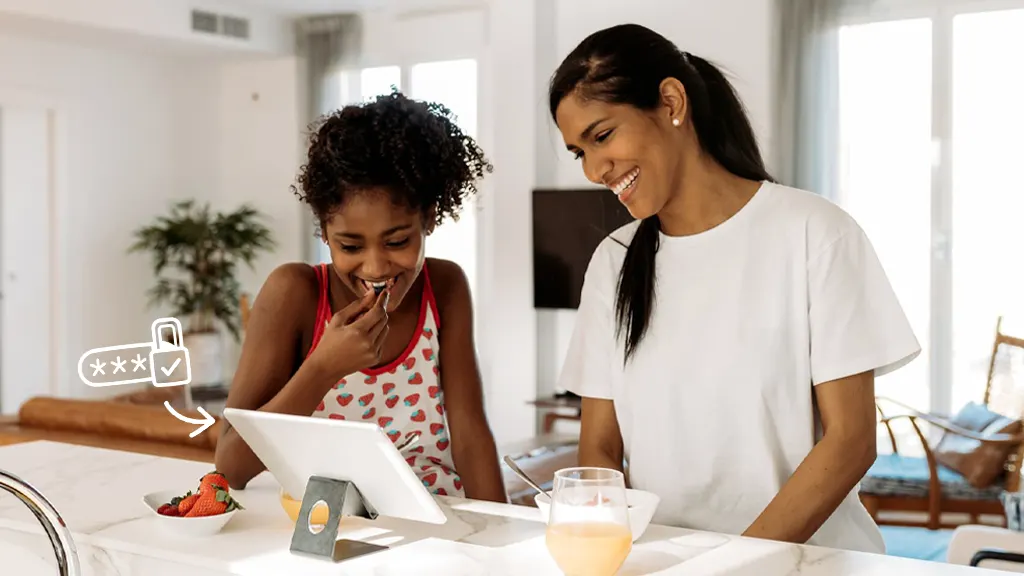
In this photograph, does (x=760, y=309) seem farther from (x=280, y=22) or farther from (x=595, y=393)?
(x=280, y=22)

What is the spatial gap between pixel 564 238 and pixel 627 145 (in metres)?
4.59

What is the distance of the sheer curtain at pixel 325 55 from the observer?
7.86 metres

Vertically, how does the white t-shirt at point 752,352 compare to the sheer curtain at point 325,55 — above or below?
below

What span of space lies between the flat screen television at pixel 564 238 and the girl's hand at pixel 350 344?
176 inches

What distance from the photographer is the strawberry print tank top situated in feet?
5.80

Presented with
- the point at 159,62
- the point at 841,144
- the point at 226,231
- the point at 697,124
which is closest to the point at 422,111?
the point at 697,124

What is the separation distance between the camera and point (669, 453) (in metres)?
1.70

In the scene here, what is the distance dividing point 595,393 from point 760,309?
325mm

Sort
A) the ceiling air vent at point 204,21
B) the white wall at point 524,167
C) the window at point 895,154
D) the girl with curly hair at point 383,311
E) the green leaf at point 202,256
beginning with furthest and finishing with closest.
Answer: the green leaf at point 202,256 → the ceiling air vent at point 204,21 → the white wall at point 524,167 → the window at point 895,154 → the girl with curly hair at point 383,311

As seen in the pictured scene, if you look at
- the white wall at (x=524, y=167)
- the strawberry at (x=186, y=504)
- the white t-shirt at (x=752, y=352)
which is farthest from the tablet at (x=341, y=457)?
the white wall at (x=524, y=167)

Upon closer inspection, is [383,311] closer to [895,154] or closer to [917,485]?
[917,485]

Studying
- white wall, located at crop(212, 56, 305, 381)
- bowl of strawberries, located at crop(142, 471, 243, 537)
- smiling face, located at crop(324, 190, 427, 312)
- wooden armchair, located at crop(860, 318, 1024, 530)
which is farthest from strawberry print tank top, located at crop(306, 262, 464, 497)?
white wall, located at crop(212, 56, 305, 381)

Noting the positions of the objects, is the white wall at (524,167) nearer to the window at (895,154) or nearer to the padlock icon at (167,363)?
the window at (895,154)

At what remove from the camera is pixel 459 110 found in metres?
7.42
